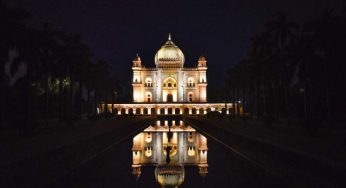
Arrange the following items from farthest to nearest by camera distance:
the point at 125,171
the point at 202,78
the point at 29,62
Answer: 1. the point at 202,78
2. the point at 29,62
3. the point at 125,171

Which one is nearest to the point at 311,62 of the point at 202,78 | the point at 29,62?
the point at 29,62

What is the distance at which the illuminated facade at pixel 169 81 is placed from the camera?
91688 millimetres

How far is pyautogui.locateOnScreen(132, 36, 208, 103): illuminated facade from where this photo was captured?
91.7m

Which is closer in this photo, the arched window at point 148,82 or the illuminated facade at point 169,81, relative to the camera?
the illuminated facade at point 169,81

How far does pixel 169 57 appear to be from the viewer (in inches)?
3688

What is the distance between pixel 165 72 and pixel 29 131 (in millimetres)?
71762

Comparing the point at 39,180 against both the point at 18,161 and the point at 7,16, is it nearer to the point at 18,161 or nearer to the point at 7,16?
the point at 18,161

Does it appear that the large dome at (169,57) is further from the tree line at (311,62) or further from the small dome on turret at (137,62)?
the tree line at (311,62)

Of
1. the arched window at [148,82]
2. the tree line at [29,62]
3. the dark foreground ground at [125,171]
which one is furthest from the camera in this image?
the arched window at [148,82]

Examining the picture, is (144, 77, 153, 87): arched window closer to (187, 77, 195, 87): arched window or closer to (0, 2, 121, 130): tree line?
(187, 77, 195, 87): arched window

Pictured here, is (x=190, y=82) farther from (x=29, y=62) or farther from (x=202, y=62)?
(x=29, y=62)

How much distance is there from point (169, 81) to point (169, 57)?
5233mm

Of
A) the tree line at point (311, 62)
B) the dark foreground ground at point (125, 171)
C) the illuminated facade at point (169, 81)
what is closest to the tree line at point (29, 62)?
the dark foreground ground at point (125, 171)

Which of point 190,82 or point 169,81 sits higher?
point 169,81
